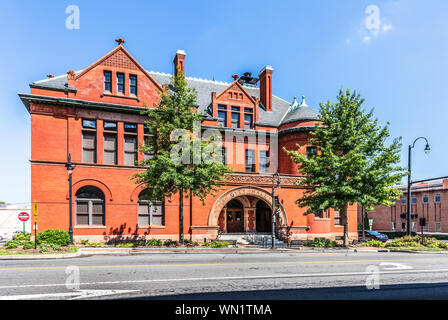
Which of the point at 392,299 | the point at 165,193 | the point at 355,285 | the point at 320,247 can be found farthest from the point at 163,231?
the point at 392,299

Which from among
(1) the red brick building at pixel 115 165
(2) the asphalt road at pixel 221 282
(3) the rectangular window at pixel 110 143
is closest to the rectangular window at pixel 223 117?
(1) the red brick building at pixel 115 165

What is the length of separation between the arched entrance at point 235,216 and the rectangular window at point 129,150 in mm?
10320

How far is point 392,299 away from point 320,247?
15384 mm

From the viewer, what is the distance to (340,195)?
70.8ft

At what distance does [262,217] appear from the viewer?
2927 cm

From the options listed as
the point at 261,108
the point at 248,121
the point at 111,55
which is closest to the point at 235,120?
the point at 248,121

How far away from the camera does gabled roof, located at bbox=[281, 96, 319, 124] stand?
28.7 metres

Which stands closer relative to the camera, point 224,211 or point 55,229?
point 55,229

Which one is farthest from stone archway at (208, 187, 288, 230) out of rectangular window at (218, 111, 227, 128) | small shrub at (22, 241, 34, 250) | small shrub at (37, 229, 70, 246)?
small shrub at (22, 241, 34, 250)

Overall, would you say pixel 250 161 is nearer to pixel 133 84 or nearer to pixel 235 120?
pixel 235 120

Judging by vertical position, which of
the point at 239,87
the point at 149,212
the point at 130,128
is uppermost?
the point at 239,87

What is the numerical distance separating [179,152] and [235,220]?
1194cm

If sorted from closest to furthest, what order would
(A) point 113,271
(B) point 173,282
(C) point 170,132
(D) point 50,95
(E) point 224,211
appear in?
(B) point 173,282, (A) point 113,271, (C) point 170,132, (D) point 50,95, (E) point 224,211

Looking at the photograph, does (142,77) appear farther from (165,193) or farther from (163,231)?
(163,231)
